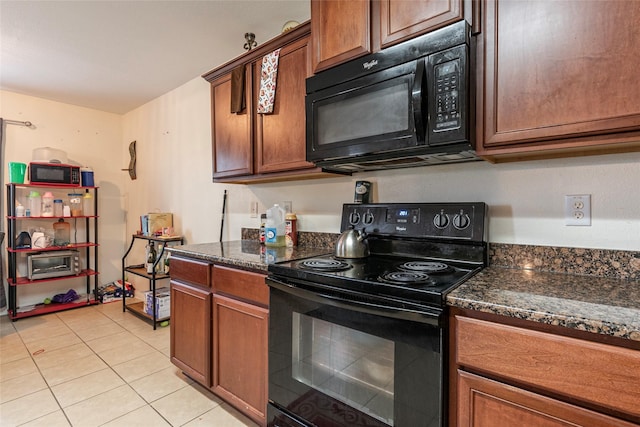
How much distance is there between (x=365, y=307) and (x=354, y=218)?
77 centimetres

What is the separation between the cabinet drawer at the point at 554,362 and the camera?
73 cm

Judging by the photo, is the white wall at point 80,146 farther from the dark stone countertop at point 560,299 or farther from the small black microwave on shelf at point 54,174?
the dark stone countertop at point 560,299

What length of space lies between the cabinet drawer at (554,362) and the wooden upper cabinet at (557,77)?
640 mm

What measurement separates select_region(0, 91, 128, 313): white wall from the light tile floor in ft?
3.89

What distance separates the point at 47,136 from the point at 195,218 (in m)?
2.24

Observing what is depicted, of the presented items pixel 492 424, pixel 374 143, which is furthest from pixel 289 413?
pixel 374 143

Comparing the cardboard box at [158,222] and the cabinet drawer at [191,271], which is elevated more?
the cardboard box at [158,222]

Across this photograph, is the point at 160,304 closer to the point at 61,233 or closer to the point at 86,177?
the point at 61,233

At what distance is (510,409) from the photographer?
88cm

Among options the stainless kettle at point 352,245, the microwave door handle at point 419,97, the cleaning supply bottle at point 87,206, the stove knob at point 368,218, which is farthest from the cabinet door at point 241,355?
the cleaning supply bottle at point 87,206

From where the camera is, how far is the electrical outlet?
1.25 metres

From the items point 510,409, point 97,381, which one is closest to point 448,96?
point 510,409

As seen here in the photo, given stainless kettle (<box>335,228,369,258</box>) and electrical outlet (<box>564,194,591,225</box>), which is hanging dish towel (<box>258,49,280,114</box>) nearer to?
stainless kettle (<box>335,228,369,258</box>)

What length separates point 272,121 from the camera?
6.41 feet
